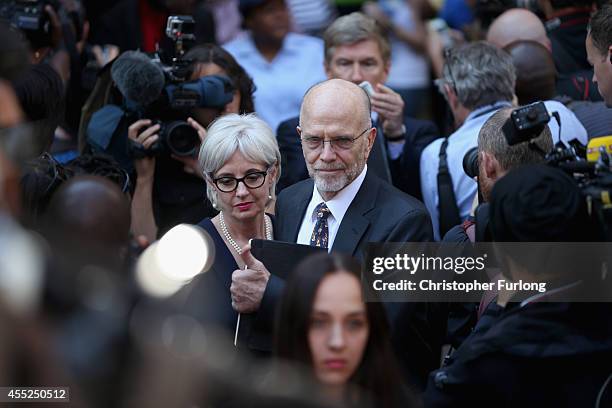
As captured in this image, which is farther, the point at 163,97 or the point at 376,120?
the point at 376,120

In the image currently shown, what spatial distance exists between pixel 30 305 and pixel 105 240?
79cm

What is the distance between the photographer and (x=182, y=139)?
5664 millimetres

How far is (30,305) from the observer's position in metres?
2.47

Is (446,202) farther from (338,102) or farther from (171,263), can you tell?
(171,263)

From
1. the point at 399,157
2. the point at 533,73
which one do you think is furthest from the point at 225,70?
the point at 533,73

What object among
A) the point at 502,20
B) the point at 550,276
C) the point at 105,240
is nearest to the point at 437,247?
the point at 550,276

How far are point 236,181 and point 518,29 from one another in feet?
9.43

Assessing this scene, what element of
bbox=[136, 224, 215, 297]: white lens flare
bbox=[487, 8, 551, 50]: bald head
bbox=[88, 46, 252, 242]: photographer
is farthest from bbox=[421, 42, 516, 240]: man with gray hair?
bbox=[136, 224, 215, 297]: white lens flare

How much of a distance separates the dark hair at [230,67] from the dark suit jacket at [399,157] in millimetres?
251

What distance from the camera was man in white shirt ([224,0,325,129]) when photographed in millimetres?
6918

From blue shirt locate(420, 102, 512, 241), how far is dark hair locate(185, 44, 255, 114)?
0.98 meters

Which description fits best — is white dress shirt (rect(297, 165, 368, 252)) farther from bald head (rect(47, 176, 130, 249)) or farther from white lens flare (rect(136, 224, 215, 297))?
bald head (rect(47, 176, 130, 249))

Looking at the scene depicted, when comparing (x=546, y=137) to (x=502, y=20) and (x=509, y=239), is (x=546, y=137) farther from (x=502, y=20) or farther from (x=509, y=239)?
(x=502, y=20)

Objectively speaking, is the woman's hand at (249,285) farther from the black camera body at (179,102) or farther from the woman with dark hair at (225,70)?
the woman with dark hair at (225,70)
